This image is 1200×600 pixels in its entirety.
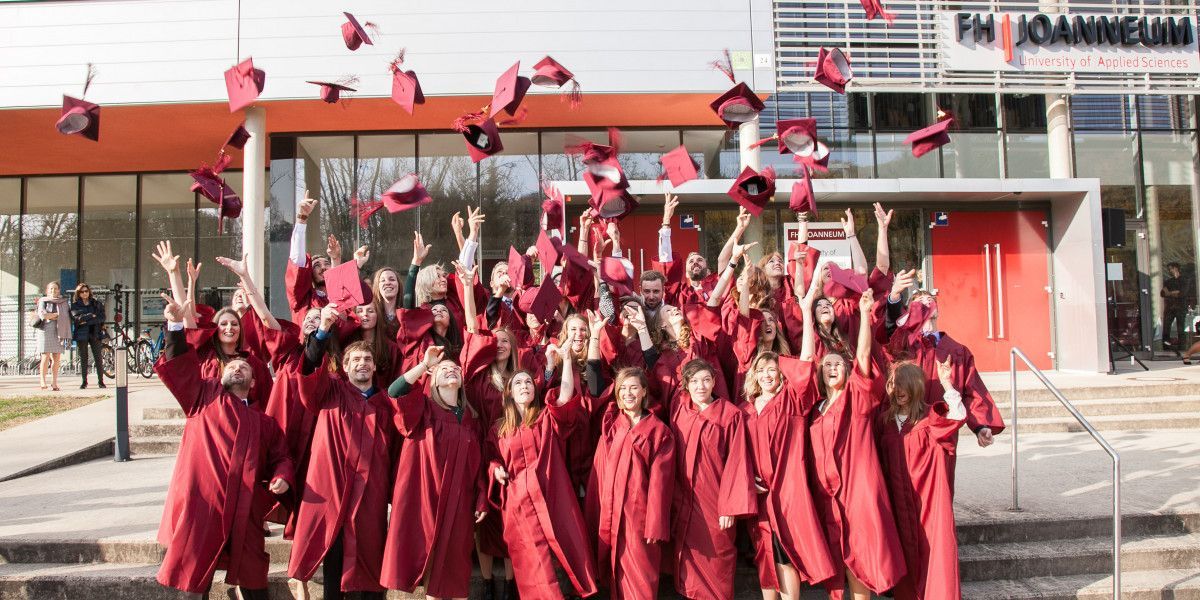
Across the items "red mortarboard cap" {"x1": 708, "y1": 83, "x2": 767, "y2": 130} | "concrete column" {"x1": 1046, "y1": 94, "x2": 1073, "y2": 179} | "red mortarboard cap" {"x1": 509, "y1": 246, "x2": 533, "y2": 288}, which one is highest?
"concrete column" {"x1": 1046, "y1": 94, "x2": 1073, "y2": 179}

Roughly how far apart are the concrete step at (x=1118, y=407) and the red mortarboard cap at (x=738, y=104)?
5450 mm

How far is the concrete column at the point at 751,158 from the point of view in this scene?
38.9ft

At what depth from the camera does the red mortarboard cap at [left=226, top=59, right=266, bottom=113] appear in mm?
6227

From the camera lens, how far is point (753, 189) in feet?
20.0

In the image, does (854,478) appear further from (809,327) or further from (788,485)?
(809,327)

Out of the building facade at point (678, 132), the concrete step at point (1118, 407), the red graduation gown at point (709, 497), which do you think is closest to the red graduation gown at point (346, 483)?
the red graduation gown at point (709, 497)

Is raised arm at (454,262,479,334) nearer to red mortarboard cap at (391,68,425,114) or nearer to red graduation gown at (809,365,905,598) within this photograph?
red mortarboard cap at (391,68,425,114)

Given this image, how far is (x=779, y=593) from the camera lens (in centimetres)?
459

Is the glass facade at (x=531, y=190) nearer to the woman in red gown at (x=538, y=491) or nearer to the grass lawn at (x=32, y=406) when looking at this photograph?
the grass lawn at (x=32, y=406)

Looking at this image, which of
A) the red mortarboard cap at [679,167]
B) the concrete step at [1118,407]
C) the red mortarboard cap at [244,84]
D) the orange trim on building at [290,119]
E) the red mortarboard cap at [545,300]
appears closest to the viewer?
the red mortarboard cap at [545,300]

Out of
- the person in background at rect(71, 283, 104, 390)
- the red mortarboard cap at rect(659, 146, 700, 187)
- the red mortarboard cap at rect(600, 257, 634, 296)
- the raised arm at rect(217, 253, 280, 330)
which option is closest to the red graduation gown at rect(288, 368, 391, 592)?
the raised arm at rect(217, 253, 280, 330)

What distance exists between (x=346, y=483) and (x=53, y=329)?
1013 centimetres

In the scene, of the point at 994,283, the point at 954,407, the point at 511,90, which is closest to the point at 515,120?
the point at 511,90

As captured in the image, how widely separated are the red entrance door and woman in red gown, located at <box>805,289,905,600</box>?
27.9ft
